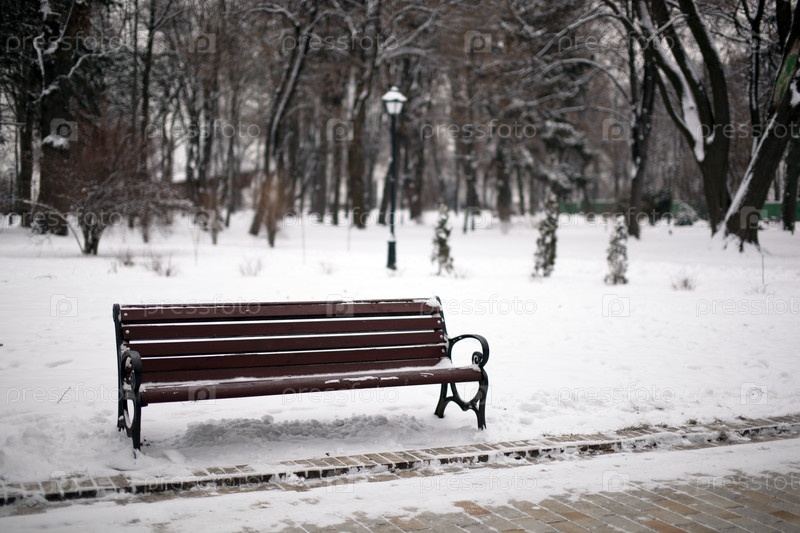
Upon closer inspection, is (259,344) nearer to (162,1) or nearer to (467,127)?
(162,1)

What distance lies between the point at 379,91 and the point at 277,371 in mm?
32871

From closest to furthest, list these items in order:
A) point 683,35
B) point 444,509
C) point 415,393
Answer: point 444,509 < point 415,393 < point 683,35

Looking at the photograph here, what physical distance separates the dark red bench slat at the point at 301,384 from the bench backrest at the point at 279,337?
0.82ft

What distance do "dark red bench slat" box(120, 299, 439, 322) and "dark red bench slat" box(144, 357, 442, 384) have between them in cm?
39

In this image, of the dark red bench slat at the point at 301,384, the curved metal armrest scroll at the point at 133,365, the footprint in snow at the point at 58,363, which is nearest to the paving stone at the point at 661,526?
the dark red bench slat at the point at 301,384

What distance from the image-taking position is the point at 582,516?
161 inches

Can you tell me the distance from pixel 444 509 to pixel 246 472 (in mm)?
1258

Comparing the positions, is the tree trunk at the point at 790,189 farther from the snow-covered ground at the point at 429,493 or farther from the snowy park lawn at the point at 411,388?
the snow-covered ground at the point at 429,493

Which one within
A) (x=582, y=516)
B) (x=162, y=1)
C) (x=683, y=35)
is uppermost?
(x=162, y=1)

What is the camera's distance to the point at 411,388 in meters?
6.86

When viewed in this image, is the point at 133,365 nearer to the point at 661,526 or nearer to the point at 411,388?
the point at 411,388

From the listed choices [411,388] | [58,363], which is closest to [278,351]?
[411,388]

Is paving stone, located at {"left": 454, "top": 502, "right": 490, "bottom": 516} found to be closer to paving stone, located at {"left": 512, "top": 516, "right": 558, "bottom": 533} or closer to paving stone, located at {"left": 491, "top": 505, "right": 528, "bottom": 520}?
paving stone, located at {"left": 491, "top": 505, "right": 528, "bottom": 520}

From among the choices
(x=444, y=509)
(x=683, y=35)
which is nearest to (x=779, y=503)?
(x=444, y=509)
